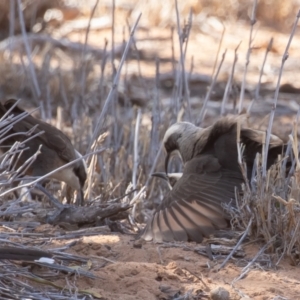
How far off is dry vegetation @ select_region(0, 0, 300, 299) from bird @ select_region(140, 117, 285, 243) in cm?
18

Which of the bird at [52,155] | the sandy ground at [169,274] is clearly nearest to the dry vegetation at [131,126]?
the sandy ground at [169,274]

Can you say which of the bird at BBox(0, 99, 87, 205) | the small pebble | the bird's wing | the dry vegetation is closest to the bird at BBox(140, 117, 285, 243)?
the bird's wing

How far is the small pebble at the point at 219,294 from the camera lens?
395 centimetres

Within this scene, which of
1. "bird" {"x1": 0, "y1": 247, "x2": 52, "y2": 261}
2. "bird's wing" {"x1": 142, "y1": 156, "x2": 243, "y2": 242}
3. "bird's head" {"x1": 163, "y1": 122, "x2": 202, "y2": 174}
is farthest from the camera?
"bird's head" {"x1": 163, "y1": 122, "x2": 202, "y2": 174}

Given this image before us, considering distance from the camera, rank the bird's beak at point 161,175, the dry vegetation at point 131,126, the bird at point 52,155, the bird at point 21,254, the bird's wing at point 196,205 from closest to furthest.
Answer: the bird at point 21,254, the dry vegetation at point 131,126, the bird's wing at point 196,205, the bird's beak at point 161,175, the bird at point 52,155

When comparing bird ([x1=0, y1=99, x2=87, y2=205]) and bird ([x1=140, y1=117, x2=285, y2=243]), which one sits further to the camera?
bird ([x1=0, y1=99, x2=87, y2=205])

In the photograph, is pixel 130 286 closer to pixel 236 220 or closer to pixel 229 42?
pixel 236 220

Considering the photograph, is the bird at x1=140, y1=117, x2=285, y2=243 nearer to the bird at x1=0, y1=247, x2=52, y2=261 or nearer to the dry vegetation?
the dry vegetation

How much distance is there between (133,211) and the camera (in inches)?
233

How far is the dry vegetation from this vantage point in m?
4.29

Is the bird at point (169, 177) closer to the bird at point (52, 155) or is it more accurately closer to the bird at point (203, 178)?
the bird at point (203, 178)

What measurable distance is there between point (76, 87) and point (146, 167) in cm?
299

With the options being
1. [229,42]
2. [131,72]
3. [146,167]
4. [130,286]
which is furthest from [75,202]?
[229,42]

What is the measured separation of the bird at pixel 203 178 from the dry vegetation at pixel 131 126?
177 mm
